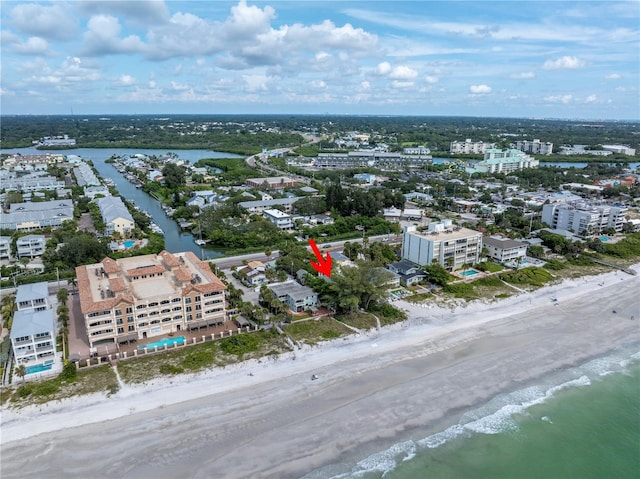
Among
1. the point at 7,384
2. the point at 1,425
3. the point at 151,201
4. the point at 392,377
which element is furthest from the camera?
the point at 151,201

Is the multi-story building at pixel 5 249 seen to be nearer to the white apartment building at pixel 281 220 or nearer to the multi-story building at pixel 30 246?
the multi-story building at pixel 30 246

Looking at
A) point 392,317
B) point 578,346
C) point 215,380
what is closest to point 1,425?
point 215,380

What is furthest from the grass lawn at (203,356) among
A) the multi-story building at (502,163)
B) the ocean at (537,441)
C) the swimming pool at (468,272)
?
the multi-story building at (502,163)

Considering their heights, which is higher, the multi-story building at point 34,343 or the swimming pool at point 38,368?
the multi-story building at point 34,343

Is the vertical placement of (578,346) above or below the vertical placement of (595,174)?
below

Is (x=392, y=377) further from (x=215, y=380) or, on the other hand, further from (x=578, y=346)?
(x=578, y=346)
